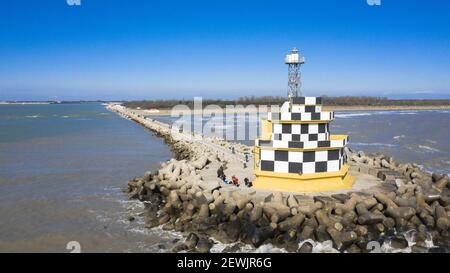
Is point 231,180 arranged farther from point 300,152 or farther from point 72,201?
point 72,201

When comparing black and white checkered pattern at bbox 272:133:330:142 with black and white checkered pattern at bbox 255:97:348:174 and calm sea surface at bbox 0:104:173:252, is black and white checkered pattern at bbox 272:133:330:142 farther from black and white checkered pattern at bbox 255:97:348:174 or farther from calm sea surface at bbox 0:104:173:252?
calm sea surface at bbox 0:104:173:252

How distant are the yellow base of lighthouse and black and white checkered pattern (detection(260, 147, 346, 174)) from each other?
15cm

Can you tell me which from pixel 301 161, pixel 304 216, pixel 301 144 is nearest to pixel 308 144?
pixel 301 144

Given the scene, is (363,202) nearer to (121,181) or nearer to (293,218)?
(293,218)

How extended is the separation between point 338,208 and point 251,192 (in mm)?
2160

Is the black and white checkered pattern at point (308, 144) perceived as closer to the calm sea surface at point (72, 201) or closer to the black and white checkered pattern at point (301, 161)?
the black and white checkered pattern at point (301, 161)

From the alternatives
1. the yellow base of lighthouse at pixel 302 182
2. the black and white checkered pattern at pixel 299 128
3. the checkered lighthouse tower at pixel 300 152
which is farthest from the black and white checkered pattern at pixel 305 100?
the yellow base of lighthouse at pixel 302 182

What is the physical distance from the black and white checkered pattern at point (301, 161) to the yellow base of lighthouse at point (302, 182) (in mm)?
153

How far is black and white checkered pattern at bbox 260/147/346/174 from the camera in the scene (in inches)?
443

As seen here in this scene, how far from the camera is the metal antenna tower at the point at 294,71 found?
35.6ft

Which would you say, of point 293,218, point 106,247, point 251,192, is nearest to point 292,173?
point 251,192

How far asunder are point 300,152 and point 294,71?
2.08 m

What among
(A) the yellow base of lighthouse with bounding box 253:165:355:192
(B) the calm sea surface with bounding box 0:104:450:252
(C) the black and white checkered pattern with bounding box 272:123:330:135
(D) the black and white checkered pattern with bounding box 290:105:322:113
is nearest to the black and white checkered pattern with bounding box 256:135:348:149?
(C) the black and white checkered pattern with bounding box 272:123:330:135

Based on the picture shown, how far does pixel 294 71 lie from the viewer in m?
11.1
